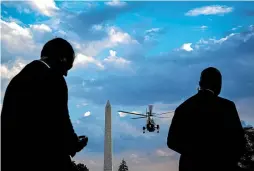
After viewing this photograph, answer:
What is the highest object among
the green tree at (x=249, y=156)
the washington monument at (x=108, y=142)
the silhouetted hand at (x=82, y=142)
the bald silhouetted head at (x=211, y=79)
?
the washington monument at (x=108, y=142)

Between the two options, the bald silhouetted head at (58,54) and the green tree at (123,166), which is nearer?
the bald silhouetted head at (58,54)

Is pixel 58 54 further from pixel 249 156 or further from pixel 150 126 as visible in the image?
pixel 150 126

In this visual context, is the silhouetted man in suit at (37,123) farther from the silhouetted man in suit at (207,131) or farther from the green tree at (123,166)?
the green tree at (123,166)

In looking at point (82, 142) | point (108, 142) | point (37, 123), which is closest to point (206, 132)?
point (82, 142)

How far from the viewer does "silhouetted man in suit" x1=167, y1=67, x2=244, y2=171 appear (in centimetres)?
477

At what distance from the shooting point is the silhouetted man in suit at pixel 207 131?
477 cm

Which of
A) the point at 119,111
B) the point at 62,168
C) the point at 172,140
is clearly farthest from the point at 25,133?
the point at 119,111

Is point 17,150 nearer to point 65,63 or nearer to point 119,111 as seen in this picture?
point 65,63

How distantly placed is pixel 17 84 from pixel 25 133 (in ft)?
1.52

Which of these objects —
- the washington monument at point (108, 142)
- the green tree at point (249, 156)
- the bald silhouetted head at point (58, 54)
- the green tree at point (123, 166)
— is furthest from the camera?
the green tree at point (123, 166)

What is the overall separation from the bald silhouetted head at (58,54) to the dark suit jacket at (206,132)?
1.47m

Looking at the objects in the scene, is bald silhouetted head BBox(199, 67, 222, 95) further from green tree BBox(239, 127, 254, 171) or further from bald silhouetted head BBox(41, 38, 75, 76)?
green tree BBox(239, 127, 254, 171)

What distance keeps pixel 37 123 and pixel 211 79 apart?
2.08m

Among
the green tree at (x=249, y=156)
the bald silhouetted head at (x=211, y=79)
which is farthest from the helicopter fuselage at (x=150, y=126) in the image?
the bald silhouetted head at (x=211, y=79)
